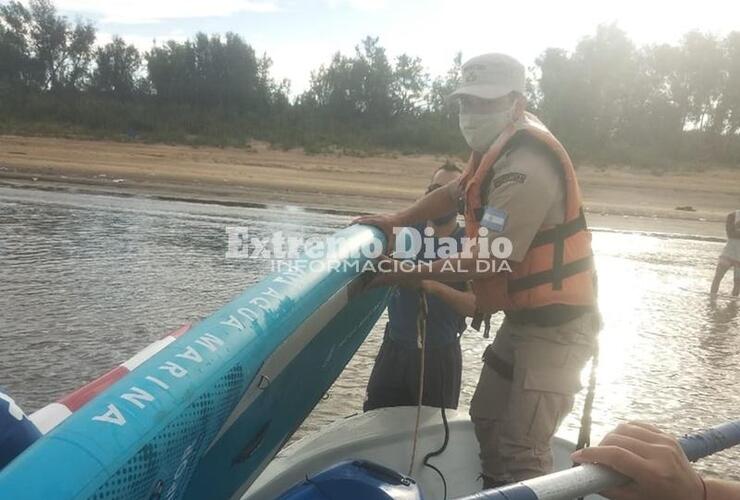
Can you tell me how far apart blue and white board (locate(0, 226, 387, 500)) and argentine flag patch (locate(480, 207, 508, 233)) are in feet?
1.50

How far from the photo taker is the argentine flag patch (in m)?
2.24

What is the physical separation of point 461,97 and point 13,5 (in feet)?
167

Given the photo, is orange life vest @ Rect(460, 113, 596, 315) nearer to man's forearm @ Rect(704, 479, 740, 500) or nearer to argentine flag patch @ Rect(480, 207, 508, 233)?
argentine flag patch @ Rect(480, 207, 508, 233)

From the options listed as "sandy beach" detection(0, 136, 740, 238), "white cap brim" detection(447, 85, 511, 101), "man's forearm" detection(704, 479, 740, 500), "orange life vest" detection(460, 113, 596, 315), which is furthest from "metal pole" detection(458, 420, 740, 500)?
"sandy beach" detection(0, 136, 740, 238)

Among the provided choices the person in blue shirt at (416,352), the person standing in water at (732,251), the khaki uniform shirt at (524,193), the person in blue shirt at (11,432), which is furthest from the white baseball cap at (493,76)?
the person standing in water at (732,251)

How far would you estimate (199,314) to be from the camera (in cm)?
655

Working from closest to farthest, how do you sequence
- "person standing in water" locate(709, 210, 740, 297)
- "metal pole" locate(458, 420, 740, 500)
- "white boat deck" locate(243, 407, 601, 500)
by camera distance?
"metal pole" locate(458, 420, 740, 500)
"white boat deck" locate(243, 407, 601, 500)
"person standing in water" locate(709, 210, 740, 297)

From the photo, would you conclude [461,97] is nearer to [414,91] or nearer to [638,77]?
[638,77]

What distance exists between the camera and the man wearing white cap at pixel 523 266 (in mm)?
2268

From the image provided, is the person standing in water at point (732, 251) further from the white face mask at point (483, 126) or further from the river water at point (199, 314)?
the white face mask at point (483, 126)

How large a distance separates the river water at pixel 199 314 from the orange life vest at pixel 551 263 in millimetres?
1024

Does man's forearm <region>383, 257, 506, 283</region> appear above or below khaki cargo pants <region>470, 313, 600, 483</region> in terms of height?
above

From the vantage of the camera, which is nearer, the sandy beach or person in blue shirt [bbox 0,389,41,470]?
person in blue shirt [bbox 0,389,41,470]

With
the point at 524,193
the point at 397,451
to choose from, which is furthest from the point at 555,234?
the point at 397,451
